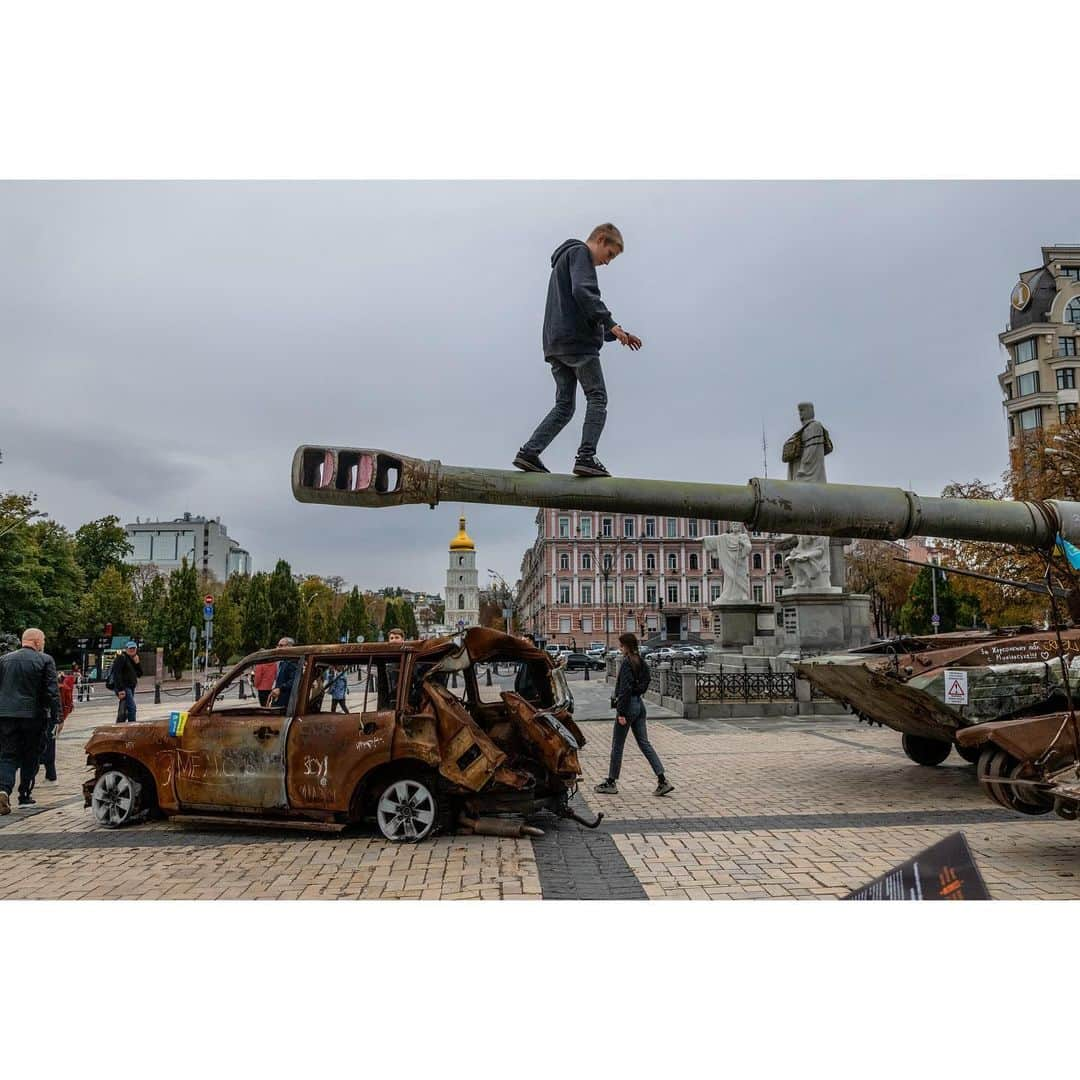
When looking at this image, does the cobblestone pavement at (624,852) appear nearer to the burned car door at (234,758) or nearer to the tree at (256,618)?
the burned car door at (234,758)

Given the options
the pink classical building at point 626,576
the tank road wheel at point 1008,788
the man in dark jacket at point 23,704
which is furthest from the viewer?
the pink classical building at point 626,576

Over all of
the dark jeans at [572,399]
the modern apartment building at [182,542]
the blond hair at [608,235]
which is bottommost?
the dark jeans at [572,399]

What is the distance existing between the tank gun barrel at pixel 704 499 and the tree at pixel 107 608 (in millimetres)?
54789

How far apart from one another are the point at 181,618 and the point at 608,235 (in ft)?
170

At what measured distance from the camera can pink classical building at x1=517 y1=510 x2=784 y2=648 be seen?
93500mm

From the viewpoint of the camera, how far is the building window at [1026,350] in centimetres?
6150

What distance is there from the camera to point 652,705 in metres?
23.5

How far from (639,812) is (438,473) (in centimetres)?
585

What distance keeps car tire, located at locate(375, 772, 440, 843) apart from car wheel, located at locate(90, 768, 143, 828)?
245 cm

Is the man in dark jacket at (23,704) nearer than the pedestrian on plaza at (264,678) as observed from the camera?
Yes

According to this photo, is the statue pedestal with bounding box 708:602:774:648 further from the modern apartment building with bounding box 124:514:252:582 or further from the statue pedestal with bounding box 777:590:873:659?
the modern apartment building with bounding box 124:514:252:582

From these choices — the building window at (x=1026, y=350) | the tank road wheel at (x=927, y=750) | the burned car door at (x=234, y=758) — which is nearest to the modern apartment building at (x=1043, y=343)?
the building window at (x=1026, y=350)

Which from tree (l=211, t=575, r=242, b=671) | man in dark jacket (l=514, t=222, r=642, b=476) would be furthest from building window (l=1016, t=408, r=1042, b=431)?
man in dark jacket (l=514, t=222, r=642, b=476)

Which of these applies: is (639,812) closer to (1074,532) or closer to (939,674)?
(939,674)
